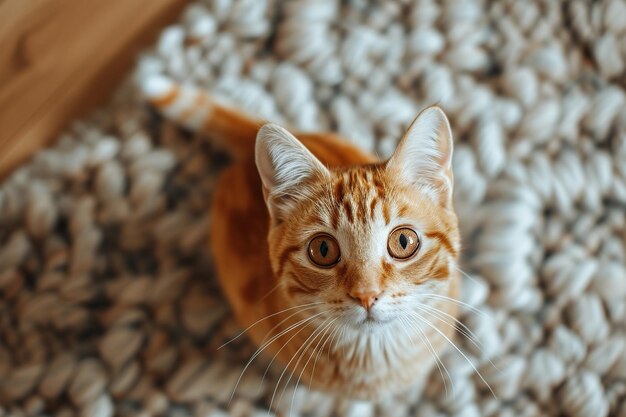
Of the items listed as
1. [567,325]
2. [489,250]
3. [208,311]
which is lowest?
[208,311]

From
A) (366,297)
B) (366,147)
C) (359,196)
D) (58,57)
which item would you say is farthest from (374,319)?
(58,57)

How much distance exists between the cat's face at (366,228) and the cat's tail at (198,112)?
352 millimetres

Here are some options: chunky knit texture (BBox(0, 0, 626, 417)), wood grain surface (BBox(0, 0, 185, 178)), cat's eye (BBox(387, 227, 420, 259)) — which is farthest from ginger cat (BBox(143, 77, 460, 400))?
wood grain surface (BBox(0, 0, 185, 178))

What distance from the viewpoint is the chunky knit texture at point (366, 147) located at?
1.19 m

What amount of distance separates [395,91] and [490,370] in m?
0.60

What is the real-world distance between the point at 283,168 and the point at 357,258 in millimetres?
171

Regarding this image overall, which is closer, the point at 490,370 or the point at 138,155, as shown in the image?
the point at 490,370

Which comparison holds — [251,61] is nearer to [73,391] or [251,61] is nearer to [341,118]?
[341,118]

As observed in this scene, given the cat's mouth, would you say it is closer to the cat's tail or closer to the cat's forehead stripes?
the cat's forehead stripes

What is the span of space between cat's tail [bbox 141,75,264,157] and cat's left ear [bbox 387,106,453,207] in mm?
424

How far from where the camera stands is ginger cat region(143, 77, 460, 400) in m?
0.85

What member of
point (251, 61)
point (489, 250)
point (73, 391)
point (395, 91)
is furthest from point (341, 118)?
point (73, 391)

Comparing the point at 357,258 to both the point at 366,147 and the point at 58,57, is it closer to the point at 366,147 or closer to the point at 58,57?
the point at 366,147

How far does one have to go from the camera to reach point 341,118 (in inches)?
54.0
